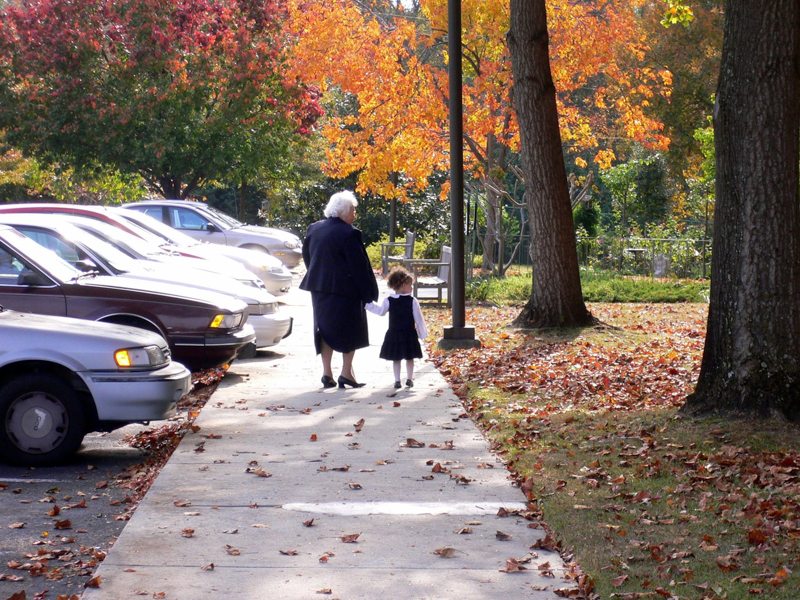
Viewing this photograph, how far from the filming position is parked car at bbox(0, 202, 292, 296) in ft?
52.9

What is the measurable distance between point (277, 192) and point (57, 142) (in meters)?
11.6

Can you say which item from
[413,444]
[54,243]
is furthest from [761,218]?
[54,243]

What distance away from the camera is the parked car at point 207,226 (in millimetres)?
23500

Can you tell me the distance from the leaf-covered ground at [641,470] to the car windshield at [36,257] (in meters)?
3.84

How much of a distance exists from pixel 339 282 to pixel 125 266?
8.03ft

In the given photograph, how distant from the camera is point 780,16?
8.84m

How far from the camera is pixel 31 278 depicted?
10.6 meters

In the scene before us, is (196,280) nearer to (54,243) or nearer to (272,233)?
(54,243)

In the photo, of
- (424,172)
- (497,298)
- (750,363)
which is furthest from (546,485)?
(424,172)

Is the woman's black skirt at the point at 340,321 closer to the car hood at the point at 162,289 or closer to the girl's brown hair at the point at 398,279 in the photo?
the girl's brown hair at the point at 398,279

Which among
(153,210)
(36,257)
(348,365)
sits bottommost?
(348,365)

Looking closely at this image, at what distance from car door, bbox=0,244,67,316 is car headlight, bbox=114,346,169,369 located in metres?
2.27

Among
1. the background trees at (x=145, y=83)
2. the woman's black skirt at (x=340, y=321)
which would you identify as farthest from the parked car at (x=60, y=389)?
the background trees at (x=145, y=83)

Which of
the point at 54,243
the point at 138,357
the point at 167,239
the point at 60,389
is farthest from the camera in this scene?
the point at 167,239
